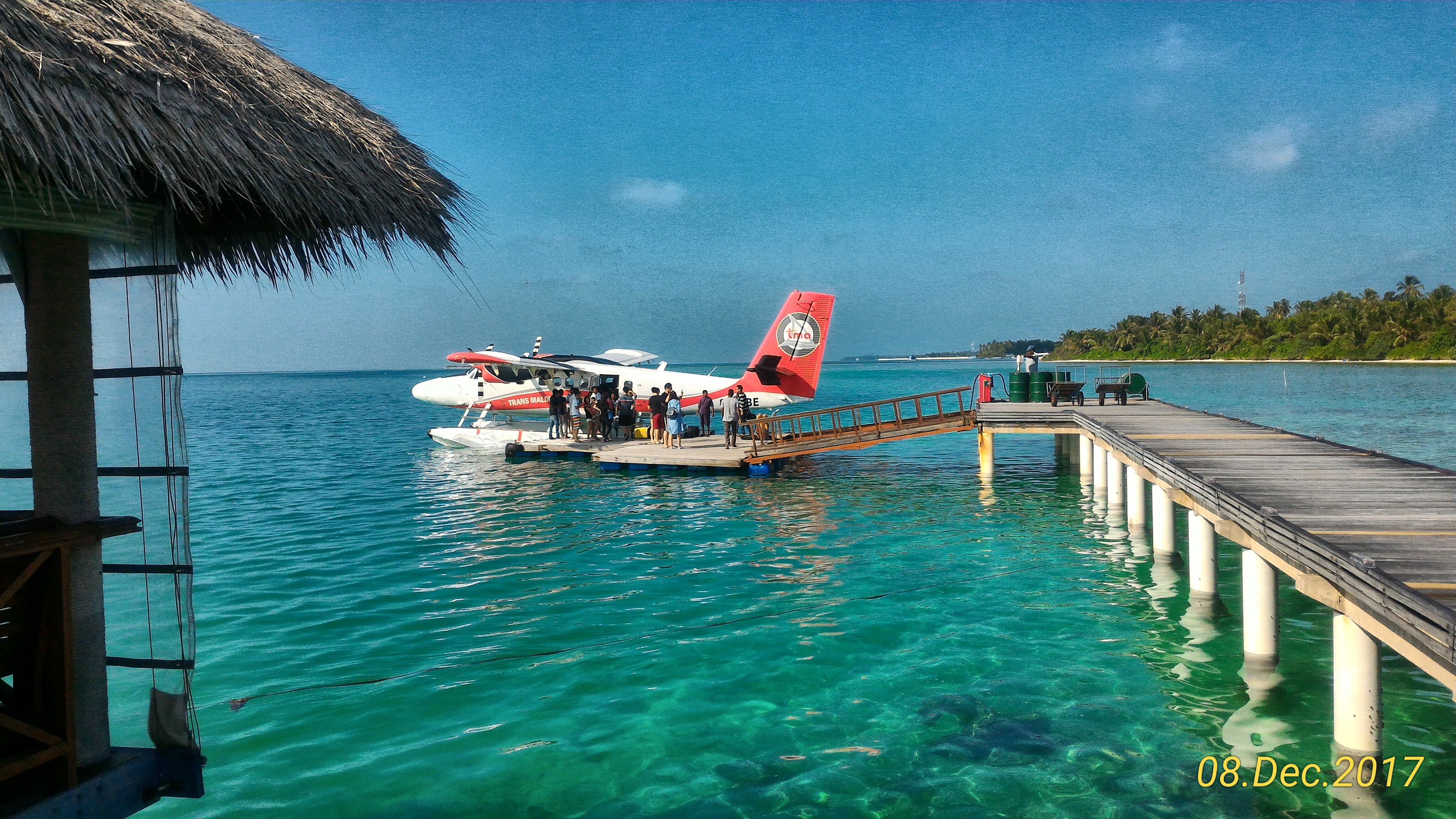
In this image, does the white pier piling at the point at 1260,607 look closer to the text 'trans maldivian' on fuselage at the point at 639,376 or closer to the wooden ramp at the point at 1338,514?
the wooden ramp at the point at 1338,514

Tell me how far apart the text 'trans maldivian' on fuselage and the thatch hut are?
2119 cm

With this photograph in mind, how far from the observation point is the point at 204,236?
518cm

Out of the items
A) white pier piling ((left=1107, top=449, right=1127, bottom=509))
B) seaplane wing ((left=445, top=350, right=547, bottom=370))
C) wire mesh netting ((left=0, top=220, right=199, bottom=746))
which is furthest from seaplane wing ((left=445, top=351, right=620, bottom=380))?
wire mesh netting ((left=0, top=220, right=199, bottom=746))

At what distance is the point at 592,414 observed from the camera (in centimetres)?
2508

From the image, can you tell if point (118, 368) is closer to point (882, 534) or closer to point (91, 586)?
point (91, 586)

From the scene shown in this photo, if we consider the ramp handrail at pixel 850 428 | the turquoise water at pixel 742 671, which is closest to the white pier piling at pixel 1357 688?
the turquoise water at pixel 742 671

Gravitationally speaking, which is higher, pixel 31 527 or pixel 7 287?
pixel 7 287

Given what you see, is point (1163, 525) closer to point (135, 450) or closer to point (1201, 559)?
point (1201, 559)

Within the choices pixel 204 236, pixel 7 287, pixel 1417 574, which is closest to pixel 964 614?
pixel 1417 574

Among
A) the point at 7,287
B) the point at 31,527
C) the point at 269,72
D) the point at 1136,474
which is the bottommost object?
the point at 1136,474

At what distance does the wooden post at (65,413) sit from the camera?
3.77 metres

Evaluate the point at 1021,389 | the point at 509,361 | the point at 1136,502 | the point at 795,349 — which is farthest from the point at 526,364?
the point at 1136,502

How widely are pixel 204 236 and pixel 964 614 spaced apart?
324 inches
